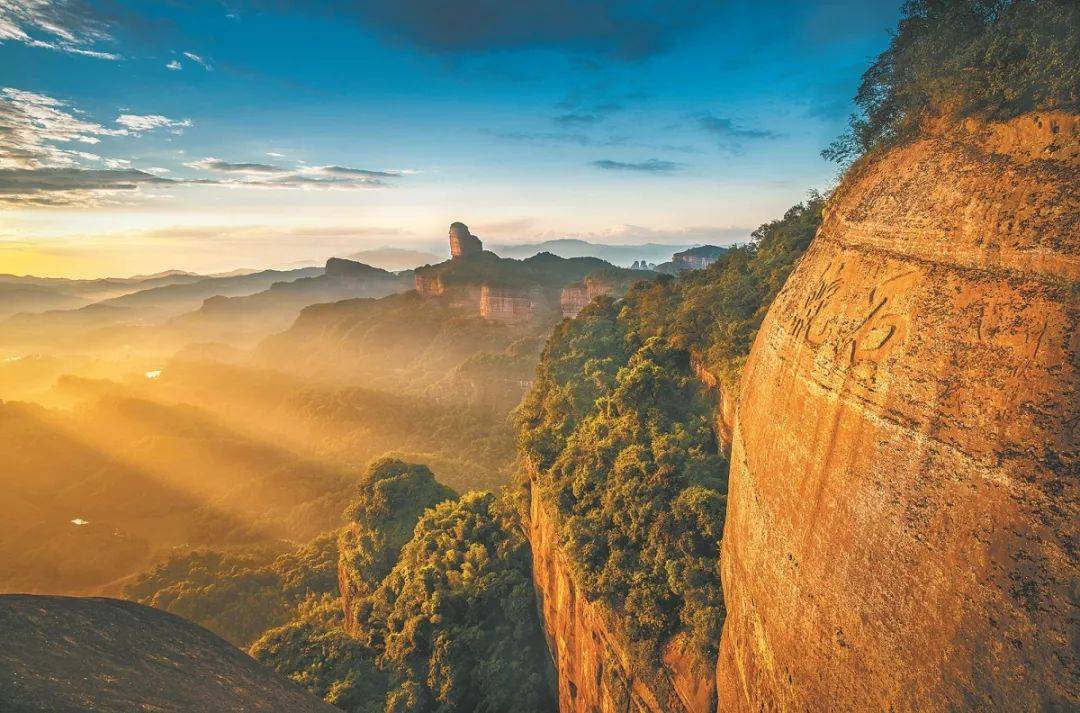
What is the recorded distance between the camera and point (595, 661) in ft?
49.0

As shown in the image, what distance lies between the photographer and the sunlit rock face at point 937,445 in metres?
5.26

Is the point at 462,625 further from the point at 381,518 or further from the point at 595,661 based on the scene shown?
the point at 381,518

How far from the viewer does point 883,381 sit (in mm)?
6574

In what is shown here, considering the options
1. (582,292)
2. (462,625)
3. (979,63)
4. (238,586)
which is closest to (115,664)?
(979,63)

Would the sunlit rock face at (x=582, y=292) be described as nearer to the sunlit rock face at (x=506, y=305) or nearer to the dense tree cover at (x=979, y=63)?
the sunlit rock face at (x=506, y=305)

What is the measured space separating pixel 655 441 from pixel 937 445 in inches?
422

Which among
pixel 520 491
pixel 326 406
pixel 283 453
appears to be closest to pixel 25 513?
pixel 283 453

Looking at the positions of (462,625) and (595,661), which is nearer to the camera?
(595,661)

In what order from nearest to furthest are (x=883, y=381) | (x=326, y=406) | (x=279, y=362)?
(x=883, y=381) → (x=326, y=406) → (x=279, y=362)

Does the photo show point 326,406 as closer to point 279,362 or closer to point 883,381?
point 279,362

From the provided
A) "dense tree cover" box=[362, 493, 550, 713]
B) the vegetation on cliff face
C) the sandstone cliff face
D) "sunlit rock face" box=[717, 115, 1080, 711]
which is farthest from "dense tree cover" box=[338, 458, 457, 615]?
"sunlit rock face" box=[717, 115, 1080, 711]

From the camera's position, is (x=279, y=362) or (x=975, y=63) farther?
(x=279, y=362)

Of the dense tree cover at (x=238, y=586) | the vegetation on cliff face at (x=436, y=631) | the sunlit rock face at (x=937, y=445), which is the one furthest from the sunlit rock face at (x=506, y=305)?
the sunlit rock face at (x=937, y=445)

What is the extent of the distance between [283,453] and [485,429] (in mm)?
25114
